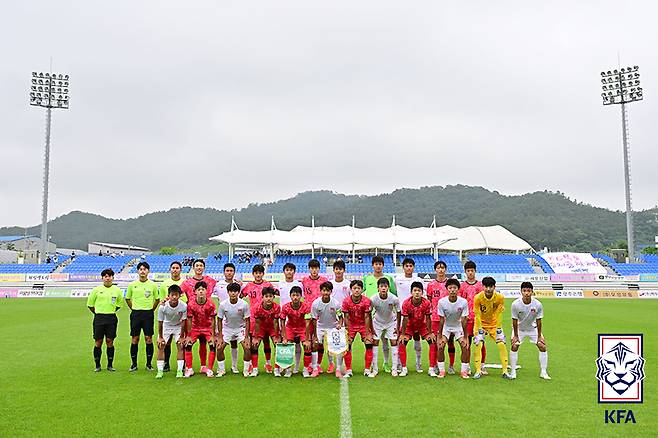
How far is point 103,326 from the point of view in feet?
29.0

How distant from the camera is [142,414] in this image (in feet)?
20.0

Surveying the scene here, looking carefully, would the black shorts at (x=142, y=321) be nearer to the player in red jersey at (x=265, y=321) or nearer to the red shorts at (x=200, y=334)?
the red shorts at (x=200, y=334)

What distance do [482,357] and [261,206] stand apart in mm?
127530

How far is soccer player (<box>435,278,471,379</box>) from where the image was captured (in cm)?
817

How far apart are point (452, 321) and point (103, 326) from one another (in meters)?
6.06

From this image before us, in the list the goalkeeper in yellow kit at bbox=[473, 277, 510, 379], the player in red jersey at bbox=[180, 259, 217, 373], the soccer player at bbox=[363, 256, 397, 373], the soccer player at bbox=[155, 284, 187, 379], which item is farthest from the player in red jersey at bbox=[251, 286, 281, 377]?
the goalkeeper in yellow kit at bbox=[473, 277, 510, 379]

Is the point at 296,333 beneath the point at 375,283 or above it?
beneath

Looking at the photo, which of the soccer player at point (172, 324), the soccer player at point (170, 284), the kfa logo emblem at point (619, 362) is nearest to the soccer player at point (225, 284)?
the soccer player at point (170, 284)

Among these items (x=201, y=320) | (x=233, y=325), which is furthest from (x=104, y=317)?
(x=233, y=325)

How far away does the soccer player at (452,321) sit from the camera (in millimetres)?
8172

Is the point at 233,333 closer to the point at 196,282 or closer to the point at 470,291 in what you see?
the point at 196,282

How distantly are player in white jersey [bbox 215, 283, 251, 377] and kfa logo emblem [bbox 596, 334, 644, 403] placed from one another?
5173mm

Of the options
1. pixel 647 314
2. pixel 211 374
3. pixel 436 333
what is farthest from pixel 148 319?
pixel 647 314

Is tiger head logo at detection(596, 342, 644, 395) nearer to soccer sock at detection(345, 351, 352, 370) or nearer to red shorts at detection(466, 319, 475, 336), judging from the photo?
red shorts at detection(466, 319, 475, 336)
